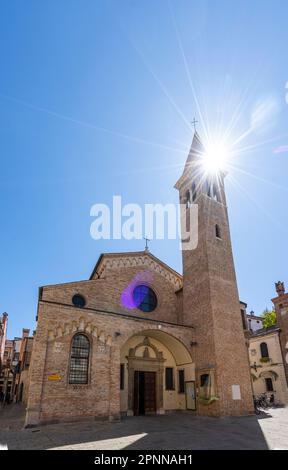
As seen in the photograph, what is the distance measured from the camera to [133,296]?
1756 centimetres

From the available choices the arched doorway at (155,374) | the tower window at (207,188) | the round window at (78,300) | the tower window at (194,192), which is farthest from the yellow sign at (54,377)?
the tower window at (207,188)

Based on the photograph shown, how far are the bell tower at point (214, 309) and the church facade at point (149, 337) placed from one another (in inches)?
2.1

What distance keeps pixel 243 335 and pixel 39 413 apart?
10842 millimetres

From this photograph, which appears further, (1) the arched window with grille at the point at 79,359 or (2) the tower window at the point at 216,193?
(2) the tower window at the point at 216,193

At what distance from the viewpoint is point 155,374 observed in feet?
53.7

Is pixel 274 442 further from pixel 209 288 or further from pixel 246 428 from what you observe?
pixel 209 288

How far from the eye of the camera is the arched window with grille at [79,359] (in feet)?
39.2

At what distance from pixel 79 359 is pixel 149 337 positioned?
549cm

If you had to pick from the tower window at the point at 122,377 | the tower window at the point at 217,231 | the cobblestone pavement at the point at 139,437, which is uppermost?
the tower window at the point at 217,231

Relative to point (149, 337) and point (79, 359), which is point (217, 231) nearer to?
point (149, 337)

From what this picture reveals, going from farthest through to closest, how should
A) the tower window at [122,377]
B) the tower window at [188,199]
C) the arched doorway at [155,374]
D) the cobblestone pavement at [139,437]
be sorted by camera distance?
the tower window at [188,199] < the arched doorway at [155,374] < the tower window at [122,377] < the cobblestone pavement at [139,437]

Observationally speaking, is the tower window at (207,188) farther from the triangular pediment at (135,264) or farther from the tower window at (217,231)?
the triangular pediment at (135,264)

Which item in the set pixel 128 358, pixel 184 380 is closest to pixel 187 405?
pixel 184 380

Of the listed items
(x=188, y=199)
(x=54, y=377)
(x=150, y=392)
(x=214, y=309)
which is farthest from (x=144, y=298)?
(x=54, y=377)
